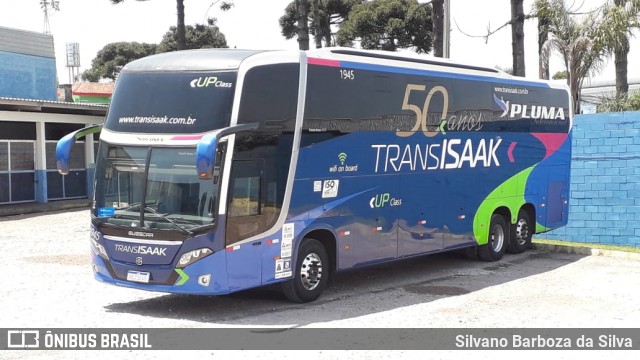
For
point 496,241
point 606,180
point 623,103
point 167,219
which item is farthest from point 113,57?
point 167,219

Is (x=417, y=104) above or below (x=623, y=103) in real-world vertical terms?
below

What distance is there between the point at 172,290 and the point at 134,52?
77907 mm

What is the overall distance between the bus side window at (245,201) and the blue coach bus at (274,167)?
2 cm

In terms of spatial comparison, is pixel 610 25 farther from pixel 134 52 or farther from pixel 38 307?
pixel 134 52

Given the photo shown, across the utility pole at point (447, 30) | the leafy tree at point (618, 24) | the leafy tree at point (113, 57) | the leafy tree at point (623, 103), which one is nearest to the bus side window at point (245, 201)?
the utility pole at point (447, 30)

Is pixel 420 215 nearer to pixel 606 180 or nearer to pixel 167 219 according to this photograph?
pixel 167 219

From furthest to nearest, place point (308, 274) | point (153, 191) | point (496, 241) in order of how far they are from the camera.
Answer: point (496, 241), point (308, 274), point (153, 191)

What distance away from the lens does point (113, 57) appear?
87.8 meters

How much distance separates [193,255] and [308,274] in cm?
215

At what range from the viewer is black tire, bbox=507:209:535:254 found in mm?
17594

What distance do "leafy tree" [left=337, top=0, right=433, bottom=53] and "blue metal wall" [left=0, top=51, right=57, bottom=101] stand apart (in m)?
18.2

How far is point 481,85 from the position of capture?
15.8 m

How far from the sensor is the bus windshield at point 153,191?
34.9 feet

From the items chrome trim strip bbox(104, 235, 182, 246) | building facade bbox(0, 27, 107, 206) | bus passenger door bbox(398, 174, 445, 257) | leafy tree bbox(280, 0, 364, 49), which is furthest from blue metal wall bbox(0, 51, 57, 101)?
chrome trim strip bbox(104, 235, 182, 246)
